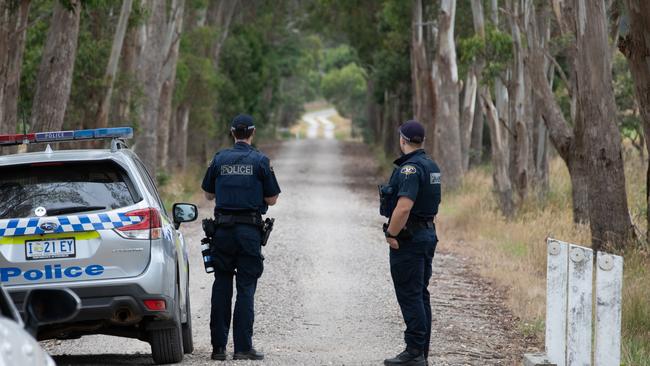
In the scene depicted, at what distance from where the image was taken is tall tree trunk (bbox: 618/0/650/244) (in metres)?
10.4

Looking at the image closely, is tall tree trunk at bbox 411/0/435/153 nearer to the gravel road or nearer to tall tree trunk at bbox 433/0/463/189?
tall tree trunk at bbox 433/0/463/189

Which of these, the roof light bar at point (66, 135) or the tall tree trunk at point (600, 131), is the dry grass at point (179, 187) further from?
the roof light bar at point (66, 135)

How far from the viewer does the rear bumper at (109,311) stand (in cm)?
830

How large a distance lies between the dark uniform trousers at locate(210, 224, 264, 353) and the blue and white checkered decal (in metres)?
1.20

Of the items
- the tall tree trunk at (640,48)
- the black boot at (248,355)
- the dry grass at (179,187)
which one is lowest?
the black boot at (248,355)

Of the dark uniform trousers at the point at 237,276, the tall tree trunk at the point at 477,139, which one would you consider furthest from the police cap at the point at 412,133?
the tall tree trunk at the point at 477,139

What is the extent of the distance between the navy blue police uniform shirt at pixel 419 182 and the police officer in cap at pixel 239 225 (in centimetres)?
103

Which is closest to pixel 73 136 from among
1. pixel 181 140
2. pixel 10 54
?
pixel 10 54

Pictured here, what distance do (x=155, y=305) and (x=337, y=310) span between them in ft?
15.9

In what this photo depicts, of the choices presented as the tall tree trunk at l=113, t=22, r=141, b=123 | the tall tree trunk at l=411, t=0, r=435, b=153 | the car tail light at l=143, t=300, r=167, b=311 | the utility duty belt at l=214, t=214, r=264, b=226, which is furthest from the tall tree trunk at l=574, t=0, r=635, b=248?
the tall tree trunk at l=411, t=0, r=435, b=153

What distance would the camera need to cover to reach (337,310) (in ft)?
43.1

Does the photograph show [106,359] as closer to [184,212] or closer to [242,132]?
[184,212]

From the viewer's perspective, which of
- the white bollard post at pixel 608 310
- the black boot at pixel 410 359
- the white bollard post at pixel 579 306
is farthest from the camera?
the black boot at pixel 410 359

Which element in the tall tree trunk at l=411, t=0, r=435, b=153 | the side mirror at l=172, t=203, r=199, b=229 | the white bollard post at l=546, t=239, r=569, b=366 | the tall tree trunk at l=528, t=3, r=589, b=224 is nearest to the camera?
the white bollard post at l=546, t=239, r=569, b=366
